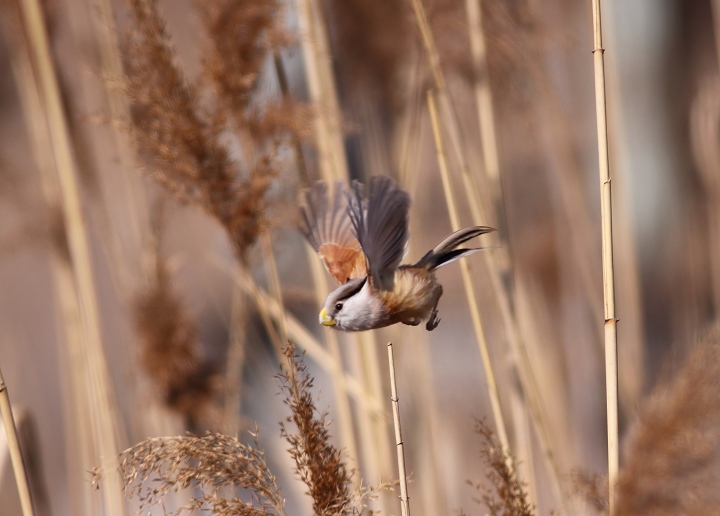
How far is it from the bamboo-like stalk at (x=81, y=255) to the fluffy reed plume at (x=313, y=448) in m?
0.64

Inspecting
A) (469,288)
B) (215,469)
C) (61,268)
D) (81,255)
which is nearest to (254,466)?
(215,469)

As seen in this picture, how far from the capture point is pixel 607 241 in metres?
0.61

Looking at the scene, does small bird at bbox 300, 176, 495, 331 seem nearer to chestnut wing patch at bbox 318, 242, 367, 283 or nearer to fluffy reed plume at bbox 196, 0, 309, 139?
chestnut wing patch at bbox 318, 242, 367, 283

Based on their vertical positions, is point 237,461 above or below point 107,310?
below

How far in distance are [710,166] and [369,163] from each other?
2.40 feet

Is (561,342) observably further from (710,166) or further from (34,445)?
(34,445)

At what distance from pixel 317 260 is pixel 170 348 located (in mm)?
452

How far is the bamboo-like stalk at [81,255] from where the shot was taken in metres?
1.13

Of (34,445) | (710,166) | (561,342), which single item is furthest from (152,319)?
(710,166)

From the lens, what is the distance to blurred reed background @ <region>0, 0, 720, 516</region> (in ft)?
2.54

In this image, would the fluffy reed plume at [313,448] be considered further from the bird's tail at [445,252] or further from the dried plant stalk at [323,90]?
the dried plant stalk at [323,90]

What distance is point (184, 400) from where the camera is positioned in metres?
1.39

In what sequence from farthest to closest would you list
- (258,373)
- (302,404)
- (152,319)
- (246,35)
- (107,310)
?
(107,310) < (258,373) < (152,319) < (246,35) < (302,404)

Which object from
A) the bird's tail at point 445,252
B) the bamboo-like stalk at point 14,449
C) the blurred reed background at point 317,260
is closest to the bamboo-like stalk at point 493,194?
the blurred reed background at point 317,260
